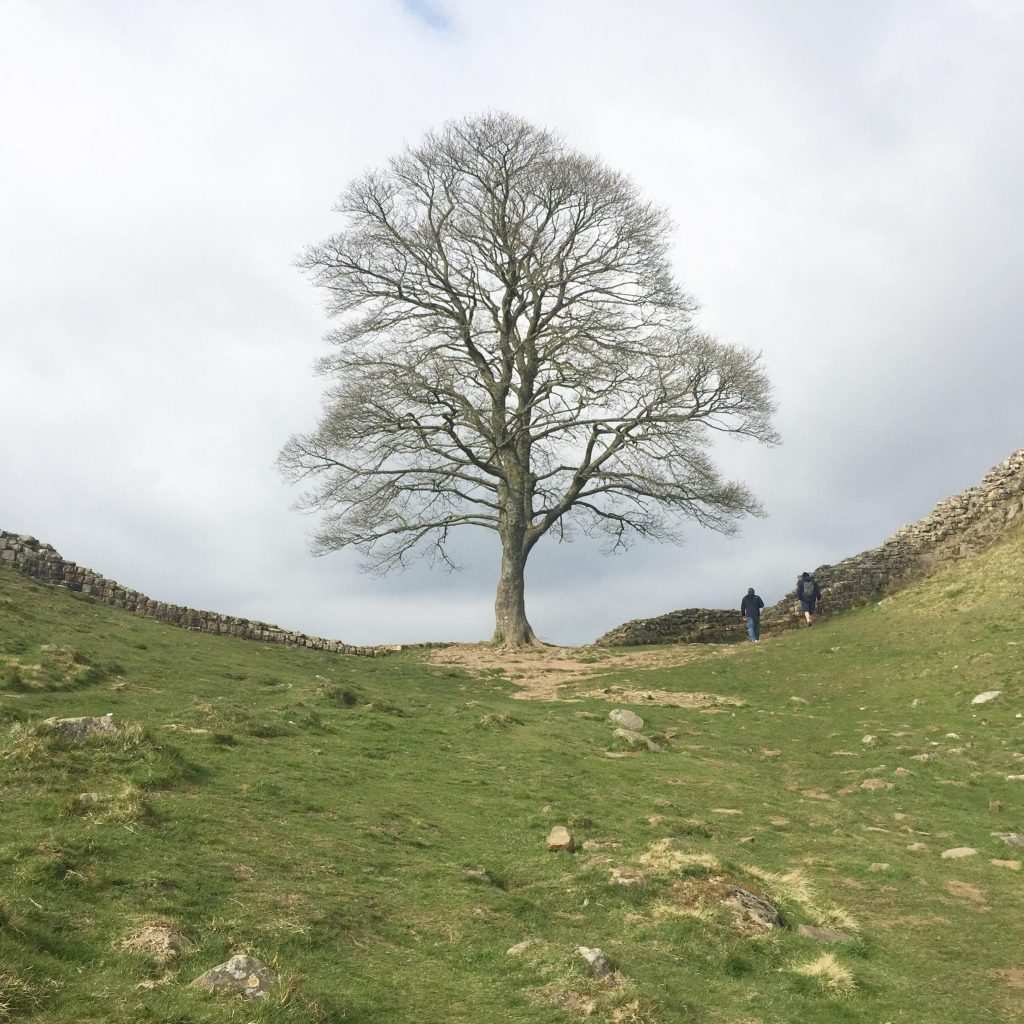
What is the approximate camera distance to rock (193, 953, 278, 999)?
17.6 ft

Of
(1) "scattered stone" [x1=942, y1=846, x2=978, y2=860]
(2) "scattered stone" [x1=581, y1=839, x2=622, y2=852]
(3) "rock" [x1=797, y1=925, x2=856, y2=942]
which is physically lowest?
(3) "rock" [x1=797, y1=925, x2=856, y2=942]

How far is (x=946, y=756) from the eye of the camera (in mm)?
14680

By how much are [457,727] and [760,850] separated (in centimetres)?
639

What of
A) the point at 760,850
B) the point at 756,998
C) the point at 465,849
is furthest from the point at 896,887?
the point at 465,849

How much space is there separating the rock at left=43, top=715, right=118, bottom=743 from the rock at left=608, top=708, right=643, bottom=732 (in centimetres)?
957

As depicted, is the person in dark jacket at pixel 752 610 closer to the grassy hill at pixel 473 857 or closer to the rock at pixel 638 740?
the grassy hill at pixel 473 857

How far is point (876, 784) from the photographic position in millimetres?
13242

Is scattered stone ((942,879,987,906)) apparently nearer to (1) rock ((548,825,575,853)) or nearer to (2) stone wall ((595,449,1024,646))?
(1) rock ((548,825,575,853))

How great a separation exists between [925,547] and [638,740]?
21.9 meters

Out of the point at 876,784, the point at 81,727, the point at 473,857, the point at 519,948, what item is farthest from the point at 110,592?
the point at 519,948

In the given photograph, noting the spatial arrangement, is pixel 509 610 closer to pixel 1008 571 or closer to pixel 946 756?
pixel 1008 571

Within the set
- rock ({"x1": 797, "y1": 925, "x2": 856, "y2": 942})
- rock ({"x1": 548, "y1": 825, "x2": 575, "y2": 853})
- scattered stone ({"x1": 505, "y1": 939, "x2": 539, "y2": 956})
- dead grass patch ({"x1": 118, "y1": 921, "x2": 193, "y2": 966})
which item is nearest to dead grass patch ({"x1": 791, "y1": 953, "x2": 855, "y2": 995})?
rock ({"x1": 797, "y1": 925, "x2": 856, "y2": 942})

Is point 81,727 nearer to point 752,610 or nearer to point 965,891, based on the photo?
point 965,891

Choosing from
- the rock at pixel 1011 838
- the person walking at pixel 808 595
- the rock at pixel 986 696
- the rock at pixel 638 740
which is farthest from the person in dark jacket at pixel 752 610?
the rock at pixel 1011 838
